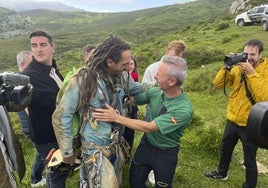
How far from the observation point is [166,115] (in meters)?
3.82

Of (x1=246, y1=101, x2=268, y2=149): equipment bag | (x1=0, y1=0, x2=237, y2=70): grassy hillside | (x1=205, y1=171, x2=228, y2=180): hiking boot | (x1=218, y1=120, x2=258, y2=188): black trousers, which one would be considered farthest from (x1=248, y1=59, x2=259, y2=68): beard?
(x1=0, y1=0, x2=237, y2=70): grassy hillside

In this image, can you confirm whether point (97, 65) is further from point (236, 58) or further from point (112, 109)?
point (236, 58)

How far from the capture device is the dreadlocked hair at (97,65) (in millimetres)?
3557

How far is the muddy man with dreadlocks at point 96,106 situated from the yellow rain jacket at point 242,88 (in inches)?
77.8

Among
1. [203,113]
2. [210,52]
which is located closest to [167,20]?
[210,52]

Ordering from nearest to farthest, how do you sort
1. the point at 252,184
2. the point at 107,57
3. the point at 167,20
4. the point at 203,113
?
the point at 107,57 < the point at 252,184 < the point at 203,113 < the point at 167,20

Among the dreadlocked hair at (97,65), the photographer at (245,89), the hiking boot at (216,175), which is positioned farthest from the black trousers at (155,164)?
the hiking boot at (216,175)

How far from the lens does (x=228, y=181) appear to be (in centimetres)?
603

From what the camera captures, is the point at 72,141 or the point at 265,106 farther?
the point at 72,141

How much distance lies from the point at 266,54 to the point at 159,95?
1387cm

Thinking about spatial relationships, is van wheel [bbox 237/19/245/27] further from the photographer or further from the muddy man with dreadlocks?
the muddy man with dreadlocks

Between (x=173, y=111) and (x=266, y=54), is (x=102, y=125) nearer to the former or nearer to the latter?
(x=173, y=111)

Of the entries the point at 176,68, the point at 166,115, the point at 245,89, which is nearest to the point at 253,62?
the point at 245,89

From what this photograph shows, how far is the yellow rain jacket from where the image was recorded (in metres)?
4.67
